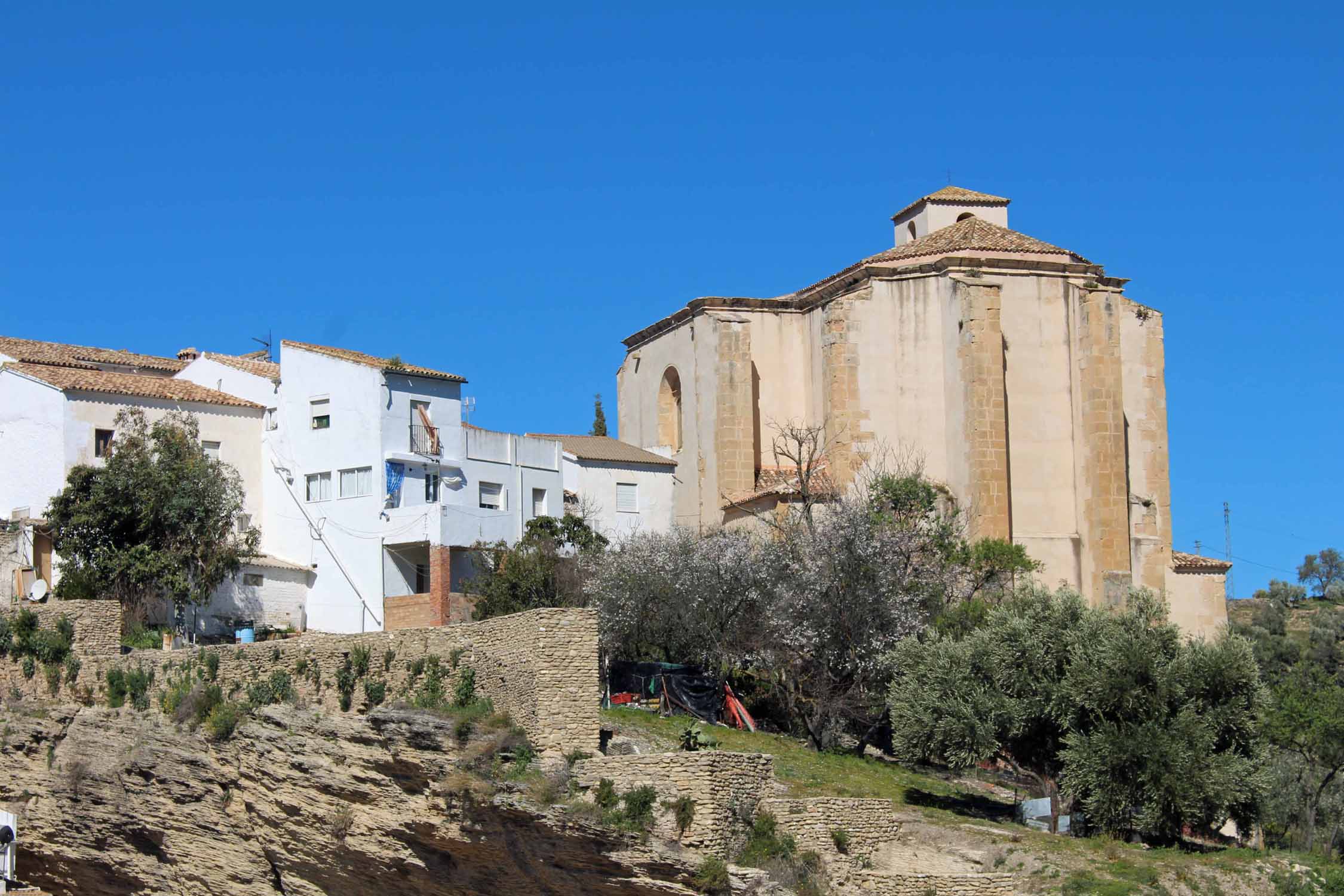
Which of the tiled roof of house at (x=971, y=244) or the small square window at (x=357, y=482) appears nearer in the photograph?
the small square window at (x=357, y=482)

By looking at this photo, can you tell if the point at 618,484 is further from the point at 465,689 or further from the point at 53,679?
the point at 465,689

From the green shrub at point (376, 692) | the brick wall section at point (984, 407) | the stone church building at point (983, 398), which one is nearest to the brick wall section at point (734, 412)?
the stone church building at point (983, 398)

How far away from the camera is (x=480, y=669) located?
26234 mm

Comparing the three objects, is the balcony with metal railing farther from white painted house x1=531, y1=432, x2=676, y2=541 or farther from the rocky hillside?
the rocky hillside

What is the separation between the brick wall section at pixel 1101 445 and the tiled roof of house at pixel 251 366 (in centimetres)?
2055

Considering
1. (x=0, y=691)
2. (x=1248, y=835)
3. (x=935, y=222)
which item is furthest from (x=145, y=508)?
(x=935, y=222)

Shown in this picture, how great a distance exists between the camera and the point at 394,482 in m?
39.6

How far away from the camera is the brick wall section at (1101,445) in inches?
1768

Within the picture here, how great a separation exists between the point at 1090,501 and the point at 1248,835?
56.0 ft

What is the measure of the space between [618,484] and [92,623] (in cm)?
1701

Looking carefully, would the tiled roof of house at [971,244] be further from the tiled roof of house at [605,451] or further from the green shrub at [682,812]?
the green shrub at [682,812]

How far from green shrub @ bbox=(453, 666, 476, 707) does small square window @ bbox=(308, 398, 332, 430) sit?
15219 mm

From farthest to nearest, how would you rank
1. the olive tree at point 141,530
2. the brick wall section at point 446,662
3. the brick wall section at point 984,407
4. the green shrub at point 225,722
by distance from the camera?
the brick wall section at point 984,407, the olive tree at point 141,530, the green shrub at point 225,722, the brick wall section at point 446,662

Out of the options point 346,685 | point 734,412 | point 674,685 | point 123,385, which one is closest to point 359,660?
point 346,685
